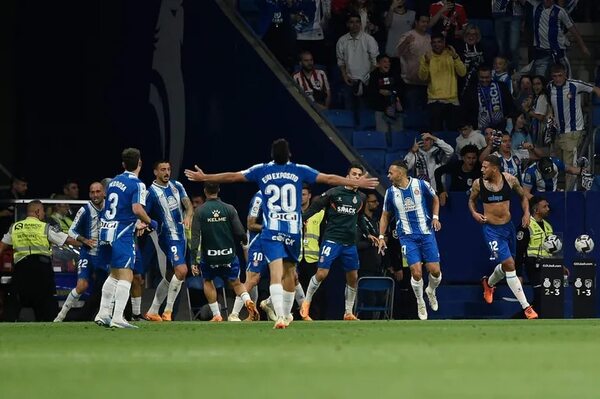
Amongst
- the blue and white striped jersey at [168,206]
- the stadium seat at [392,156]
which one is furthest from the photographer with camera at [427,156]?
the blue and white striped jersey at [168,206]

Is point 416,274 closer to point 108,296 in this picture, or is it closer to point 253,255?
point 253,255

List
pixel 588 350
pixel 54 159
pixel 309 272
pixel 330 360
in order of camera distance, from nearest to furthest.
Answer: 1. pixel 330 360
2. pixel 588 350
3. pixel 309 272
4. pixel 54 159

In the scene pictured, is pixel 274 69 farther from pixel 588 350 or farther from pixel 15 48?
pixel 588 350

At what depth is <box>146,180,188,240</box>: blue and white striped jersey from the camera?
886 inches

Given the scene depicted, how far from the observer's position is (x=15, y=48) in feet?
98.2

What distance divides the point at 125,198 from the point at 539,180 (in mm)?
10329

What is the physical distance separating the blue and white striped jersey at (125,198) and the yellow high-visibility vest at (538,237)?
31.5 ft

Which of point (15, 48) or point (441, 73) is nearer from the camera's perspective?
point (441, 73)

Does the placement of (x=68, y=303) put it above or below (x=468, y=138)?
below

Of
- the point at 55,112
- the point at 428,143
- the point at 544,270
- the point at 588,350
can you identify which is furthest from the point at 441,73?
the point at 588,350

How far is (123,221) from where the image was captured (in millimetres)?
18219

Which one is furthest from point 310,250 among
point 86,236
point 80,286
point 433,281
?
point 80,286

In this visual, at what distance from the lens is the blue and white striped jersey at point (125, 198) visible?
18.1 meters

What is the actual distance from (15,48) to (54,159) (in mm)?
2417
